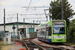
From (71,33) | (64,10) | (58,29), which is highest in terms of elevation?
(64,10)

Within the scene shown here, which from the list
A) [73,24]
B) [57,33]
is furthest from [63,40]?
[73,24]

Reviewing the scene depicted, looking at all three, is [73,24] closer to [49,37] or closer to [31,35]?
[49,37]

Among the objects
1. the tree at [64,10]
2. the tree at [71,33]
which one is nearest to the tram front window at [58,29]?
the tree at [71,33]

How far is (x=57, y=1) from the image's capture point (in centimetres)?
4516

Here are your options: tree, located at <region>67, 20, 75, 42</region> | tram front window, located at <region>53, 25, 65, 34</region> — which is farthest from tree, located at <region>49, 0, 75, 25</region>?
tram front window, located at <region>53, 25, 65, 34</region>

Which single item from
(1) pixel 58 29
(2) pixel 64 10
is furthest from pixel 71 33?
(2) pixel 64 10

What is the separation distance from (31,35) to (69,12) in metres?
21.5

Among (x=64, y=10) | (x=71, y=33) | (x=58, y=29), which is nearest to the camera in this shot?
(x=58, y=29)

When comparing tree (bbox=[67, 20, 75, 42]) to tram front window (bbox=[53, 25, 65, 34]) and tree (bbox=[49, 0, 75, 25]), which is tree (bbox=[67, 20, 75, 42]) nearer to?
tram front window (bbox=[53, 25, 65, 34])

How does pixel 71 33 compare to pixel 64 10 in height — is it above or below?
below

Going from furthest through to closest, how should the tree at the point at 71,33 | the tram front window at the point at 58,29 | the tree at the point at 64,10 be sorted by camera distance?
the tree at the point at 64,10, the tree at the point at 71,33, the tram front window at the point at 58,29

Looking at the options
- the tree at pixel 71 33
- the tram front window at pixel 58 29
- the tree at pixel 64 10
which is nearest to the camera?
the tram front window at pixel 58 29

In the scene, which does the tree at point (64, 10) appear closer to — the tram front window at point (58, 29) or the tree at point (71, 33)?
the tree at point (71, 33)

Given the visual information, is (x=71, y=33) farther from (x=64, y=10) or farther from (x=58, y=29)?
(x=64, y=10)
